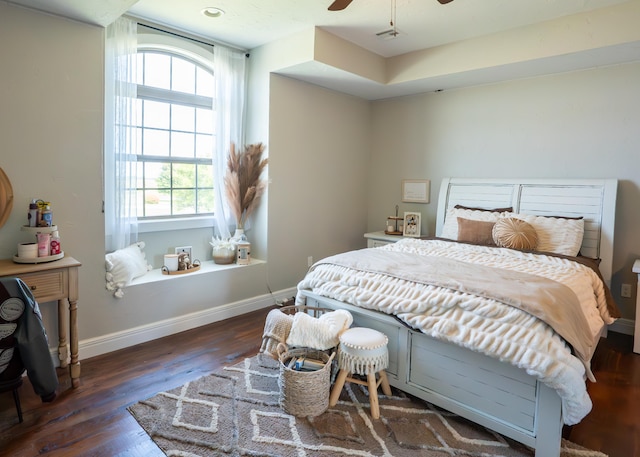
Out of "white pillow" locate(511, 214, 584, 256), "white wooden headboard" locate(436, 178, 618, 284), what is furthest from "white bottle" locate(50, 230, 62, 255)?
"white pillow" locate(511, 214, 584, 256)

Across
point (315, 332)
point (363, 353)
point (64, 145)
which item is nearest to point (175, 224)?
point (64, 145)

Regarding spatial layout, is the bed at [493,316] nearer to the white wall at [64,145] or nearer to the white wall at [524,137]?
the white wall at [524,137]

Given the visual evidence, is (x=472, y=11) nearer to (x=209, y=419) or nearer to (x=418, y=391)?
(x=418, y=391)

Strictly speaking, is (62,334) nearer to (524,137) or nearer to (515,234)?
(515,234)

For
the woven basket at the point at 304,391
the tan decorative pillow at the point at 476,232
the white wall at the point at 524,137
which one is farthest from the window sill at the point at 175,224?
the tan decorative pillow at the point at 476,232

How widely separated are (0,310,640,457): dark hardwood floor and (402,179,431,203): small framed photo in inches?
87.7

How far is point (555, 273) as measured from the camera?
2535mm

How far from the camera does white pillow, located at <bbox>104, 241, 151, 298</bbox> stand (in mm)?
2871

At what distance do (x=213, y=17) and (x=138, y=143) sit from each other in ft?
4.06

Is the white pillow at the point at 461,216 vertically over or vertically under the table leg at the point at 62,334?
over

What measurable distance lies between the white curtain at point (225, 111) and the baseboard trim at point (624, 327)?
371 centimetres

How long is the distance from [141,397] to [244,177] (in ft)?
7.11

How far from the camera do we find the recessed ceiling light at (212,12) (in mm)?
3031

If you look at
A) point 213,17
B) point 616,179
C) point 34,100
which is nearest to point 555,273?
point 616,179
